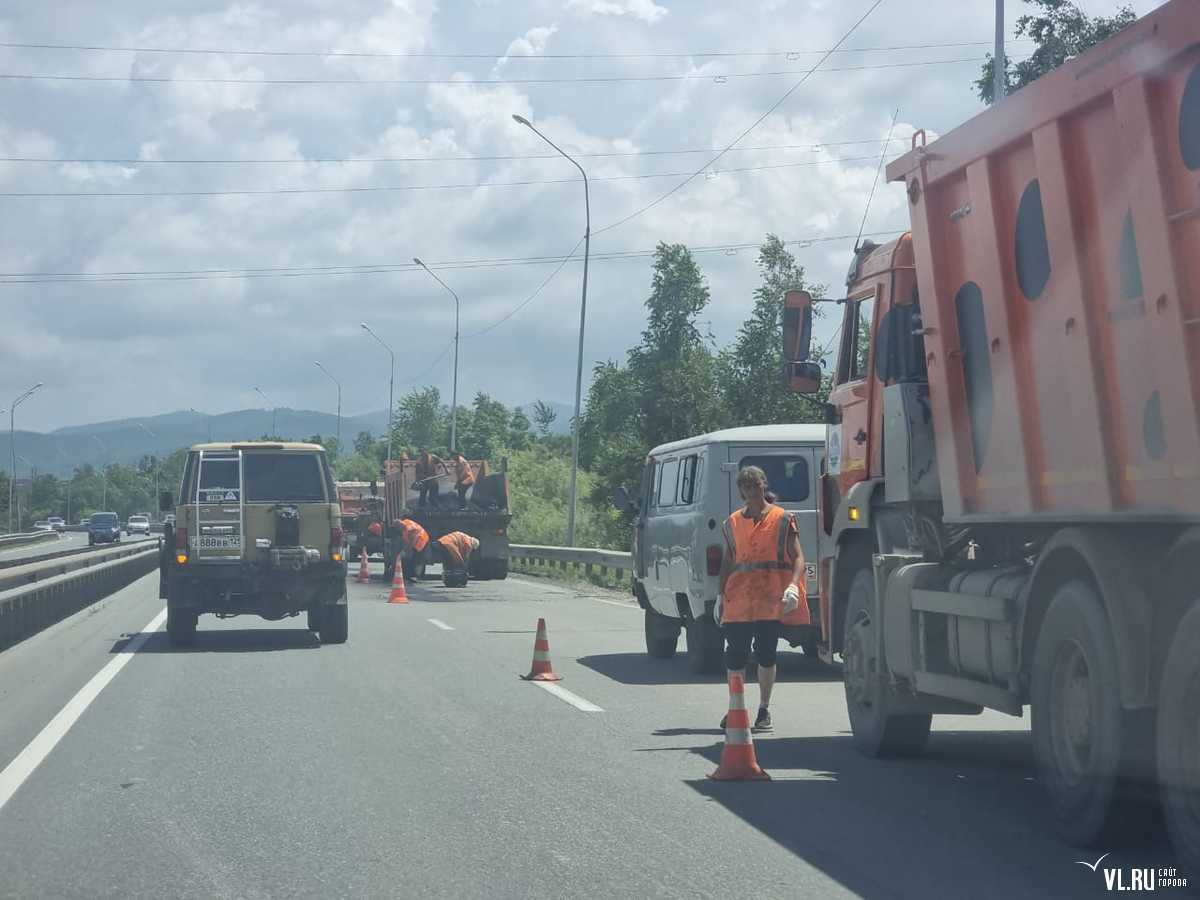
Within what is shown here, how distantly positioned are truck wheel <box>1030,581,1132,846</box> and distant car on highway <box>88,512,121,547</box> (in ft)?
273

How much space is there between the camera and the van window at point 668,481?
50.6 feet

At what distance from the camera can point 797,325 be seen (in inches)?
430

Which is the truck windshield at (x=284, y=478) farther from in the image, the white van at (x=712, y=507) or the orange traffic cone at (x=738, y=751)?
the orange traffic cone at (x=738, y=751)

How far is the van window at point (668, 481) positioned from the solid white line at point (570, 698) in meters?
2.50

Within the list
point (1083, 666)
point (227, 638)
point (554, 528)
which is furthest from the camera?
point (554, 528)

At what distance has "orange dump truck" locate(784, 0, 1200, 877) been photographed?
6168 millimetres

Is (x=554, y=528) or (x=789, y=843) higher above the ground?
(x=554, y=528)

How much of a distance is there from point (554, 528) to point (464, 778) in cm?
4464

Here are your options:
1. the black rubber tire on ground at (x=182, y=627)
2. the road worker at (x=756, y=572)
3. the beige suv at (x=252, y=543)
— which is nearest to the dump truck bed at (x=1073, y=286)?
the road worker at (x=756, y=572)

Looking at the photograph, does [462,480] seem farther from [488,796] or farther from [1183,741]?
[1183,741]

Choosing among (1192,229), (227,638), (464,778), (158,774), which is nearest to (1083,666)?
(1192,229)

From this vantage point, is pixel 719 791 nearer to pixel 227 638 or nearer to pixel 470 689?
pixel 470 689

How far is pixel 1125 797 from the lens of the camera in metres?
6.68

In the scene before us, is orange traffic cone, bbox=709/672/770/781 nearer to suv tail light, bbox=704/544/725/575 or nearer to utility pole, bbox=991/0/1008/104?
suv tail light, bbox=704/544/725/575
